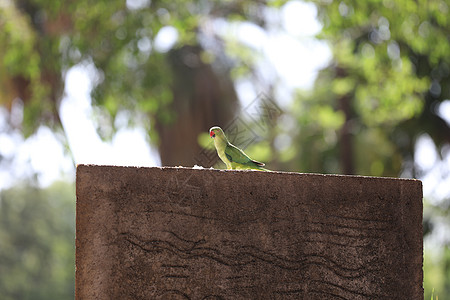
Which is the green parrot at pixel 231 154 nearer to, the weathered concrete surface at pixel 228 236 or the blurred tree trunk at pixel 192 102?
the weathered concrete surface at pixel 228 236

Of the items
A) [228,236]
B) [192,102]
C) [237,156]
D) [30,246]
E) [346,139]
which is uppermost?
[192,102]

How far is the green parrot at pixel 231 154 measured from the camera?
11.9 ft

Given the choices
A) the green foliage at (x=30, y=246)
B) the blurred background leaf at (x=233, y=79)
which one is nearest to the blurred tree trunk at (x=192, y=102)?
the blurred background leaf at (x=233, y=79)

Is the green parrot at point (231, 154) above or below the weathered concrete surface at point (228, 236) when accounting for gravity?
above

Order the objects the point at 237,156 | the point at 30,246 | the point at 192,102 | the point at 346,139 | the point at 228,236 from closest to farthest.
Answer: the point at 228,236
the point at 237,156
the point at 192,102
the point at 346,139
the point at 30,246

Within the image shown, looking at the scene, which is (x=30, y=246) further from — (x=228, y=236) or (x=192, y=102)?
(x=228, y=236)

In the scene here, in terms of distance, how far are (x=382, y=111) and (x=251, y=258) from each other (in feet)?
28.2

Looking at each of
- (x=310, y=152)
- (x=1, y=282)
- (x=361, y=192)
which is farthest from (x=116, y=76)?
(x=1, y=282)

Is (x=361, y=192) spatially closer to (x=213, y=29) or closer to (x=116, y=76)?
(x=116, y=76)

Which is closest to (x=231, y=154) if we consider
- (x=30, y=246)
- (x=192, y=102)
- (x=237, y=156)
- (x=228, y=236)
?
(x=237, y=156)

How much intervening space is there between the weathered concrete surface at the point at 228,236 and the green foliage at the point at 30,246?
21356mm

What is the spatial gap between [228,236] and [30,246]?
2233 centimetres

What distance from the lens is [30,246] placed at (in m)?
24.1

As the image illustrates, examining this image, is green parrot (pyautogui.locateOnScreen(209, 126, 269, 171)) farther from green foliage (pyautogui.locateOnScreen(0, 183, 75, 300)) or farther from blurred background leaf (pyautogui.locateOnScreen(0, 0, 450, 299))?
green foliage (pyautogui.locateOnScreen(0, 183, 75, 300))
